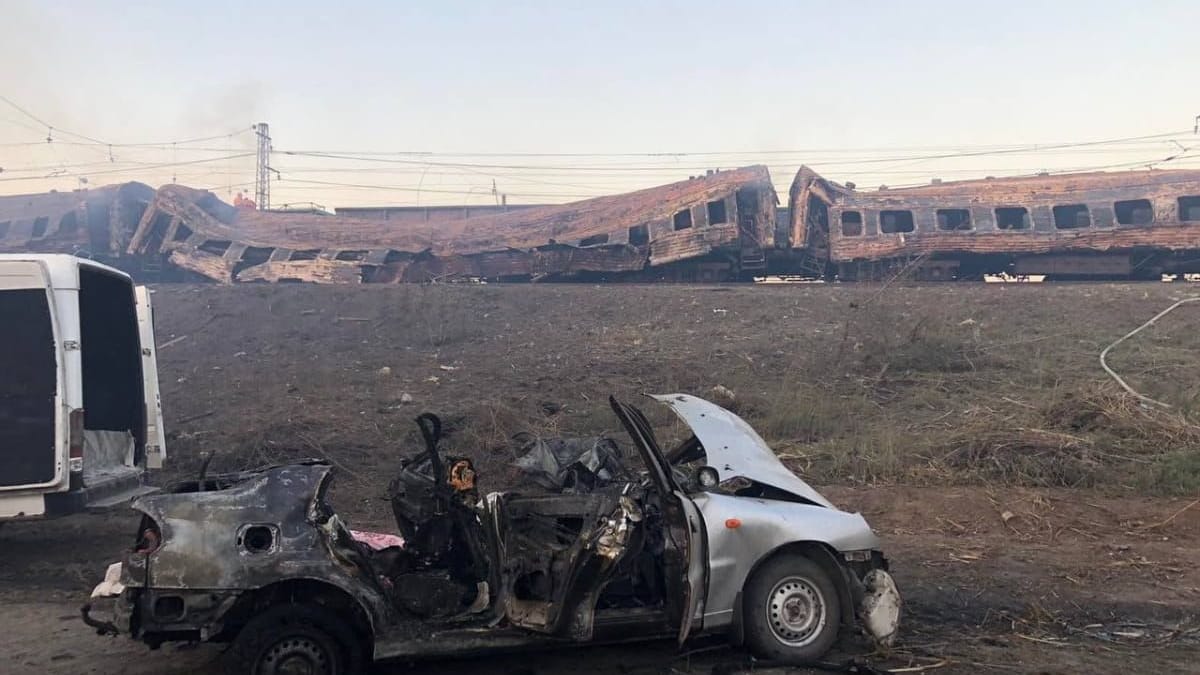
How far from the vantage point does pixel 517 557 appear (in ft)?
13.4

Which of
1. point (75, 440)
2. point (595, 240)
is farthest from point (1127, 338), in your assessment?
point (595, 240)

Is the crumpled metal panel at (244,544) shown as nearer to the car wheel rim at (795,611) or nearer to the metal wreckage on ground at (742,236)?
the car wheel rim at (795,611)

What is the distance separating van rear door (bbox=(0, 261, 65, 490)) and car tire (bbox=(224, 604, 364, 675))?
2.73 metres

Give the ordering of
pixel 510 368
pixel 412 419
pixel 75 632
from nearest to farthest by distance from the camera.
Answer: pixel 75 632 < pixel 412 419 < pixel 510 368

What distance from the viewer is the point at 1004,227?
70.0 feet

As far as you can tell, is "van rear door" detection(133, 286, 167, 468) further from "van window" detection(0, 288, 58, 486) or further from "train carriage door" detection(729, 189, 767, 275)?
"train carriage door" detection(729, 189, 767, 275)

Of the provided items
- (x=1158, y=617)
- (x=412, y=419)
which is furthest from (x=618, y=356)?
(x=1158, y=617)

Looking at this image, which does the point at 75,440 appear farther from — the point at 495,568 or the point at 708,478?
the point at 708,478

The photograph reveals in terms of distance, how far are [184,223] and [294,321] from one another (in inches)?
457

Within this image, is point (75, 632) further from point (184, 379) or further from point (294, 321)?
point (294, 321)

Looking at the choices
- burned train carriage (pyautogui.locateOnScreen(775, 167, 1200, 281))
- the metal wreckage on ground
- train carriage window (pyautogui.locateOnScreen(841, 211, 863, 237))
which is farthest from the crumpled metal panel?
train carriage window (pyautogui.locateOnScreen(841, 211, 863, 237))

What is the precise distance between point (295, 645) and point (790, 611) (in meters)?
2.32

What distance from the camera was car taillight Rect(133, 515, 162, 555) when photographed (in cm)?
373

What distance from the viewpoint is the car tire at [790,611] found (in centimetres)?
414
